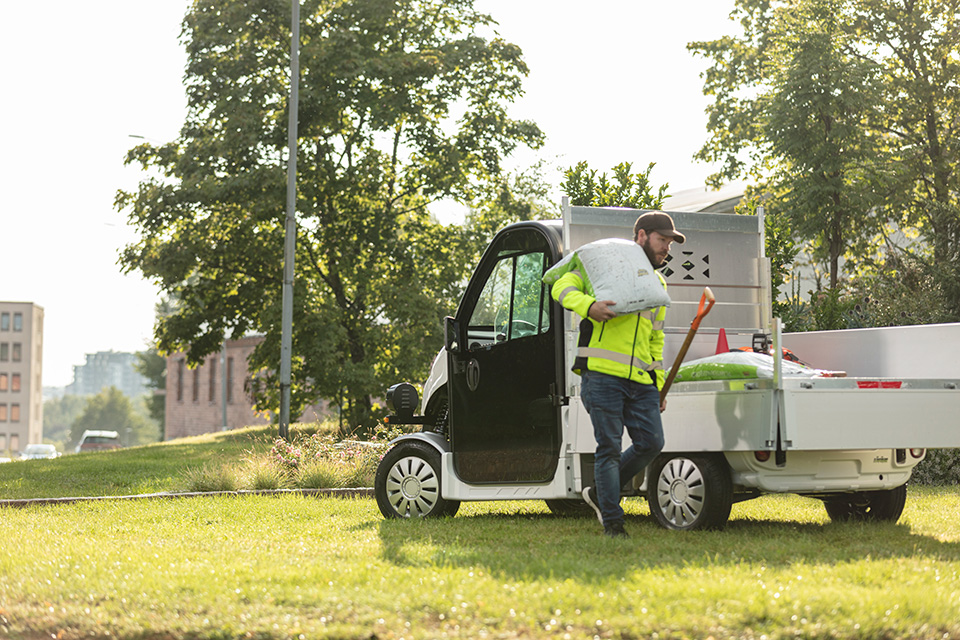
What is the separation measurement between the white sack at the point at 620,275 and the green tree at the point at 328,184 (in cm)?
1820

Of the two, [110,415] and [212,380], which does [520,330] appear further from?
[110,415]

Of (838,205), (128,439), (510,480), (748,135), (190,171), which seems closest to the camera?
(510,480)

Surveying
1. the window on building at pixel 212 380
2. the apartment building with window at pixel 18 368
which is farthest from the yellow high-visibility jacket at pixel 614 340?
the apartment building with window at pixel 18 368

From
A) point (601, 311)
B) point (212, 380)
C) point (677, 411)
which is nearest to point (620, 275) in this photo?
point (601, 311)

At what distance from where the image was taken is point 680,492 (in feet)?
25.2

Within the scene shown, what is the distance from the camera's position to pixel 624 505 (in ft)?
33.8

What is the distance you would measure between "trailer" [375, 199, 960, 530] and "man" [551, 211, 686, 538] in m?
0.46

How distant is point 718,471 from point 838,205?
61.4ft

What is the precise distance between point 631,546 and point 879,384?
6.69ft

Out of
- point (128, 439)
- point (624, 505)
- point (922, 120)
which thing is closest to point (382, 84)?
point (922, 120)

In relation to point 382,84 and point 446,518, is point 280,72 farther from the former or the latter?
point 446,518

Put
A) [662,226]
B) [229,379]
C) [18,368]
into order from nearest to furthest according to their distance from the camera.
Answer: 1. [662,226]
2. [229,379]
3. [18,368]

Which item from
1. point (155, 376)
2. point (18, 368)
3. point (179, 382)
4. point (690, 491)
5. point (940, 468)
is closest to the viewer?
point (690, 491)

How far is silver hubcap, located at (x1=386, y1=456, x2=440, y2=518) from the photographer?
29.6 ft
